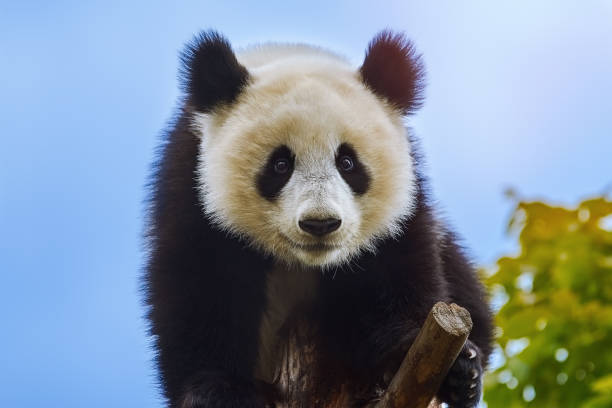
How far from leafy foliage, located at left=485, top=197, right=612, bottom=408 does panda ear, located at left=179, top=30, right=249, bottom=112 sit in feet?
9.64

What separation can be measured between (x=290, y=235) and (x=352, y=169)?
0.49m

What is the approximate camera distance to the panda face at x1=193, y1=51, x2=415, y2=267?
169 inches

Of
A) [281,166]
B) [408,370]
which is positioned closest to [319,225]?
[281,166]

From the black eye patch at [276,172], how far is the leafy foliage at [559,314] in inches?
106

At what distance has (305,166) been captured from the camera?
4277mm

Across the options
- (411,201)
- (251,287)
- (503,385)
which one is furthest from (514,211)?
(251,287)

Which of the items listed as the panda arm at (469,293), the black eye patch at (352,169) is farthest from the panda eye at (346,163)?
the panda arm at (469,293)

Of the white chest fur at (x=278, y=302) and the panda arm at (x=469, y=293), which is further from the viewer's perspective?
the panda arm at (x=469, y=293)

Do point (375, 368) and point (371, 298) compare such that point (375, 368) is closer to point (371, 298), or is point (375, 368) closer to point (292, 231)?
point (371, 298)

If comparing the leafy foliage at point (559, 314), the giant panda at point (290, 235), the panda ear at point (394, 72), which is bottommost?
the leafy foliage at point (559, 314)

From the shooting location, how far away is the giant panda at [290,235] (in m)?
4.38

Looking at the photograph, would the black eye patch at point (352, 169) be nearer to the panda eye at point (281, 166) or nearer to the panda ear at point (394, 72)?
the panda eye at point (281, 166)

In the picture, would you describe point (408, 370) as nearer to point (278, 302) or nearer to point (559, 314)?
point (278, 302)

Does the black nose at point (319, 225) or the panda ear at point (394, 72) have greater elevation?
the panda ear at point (394, 72)
